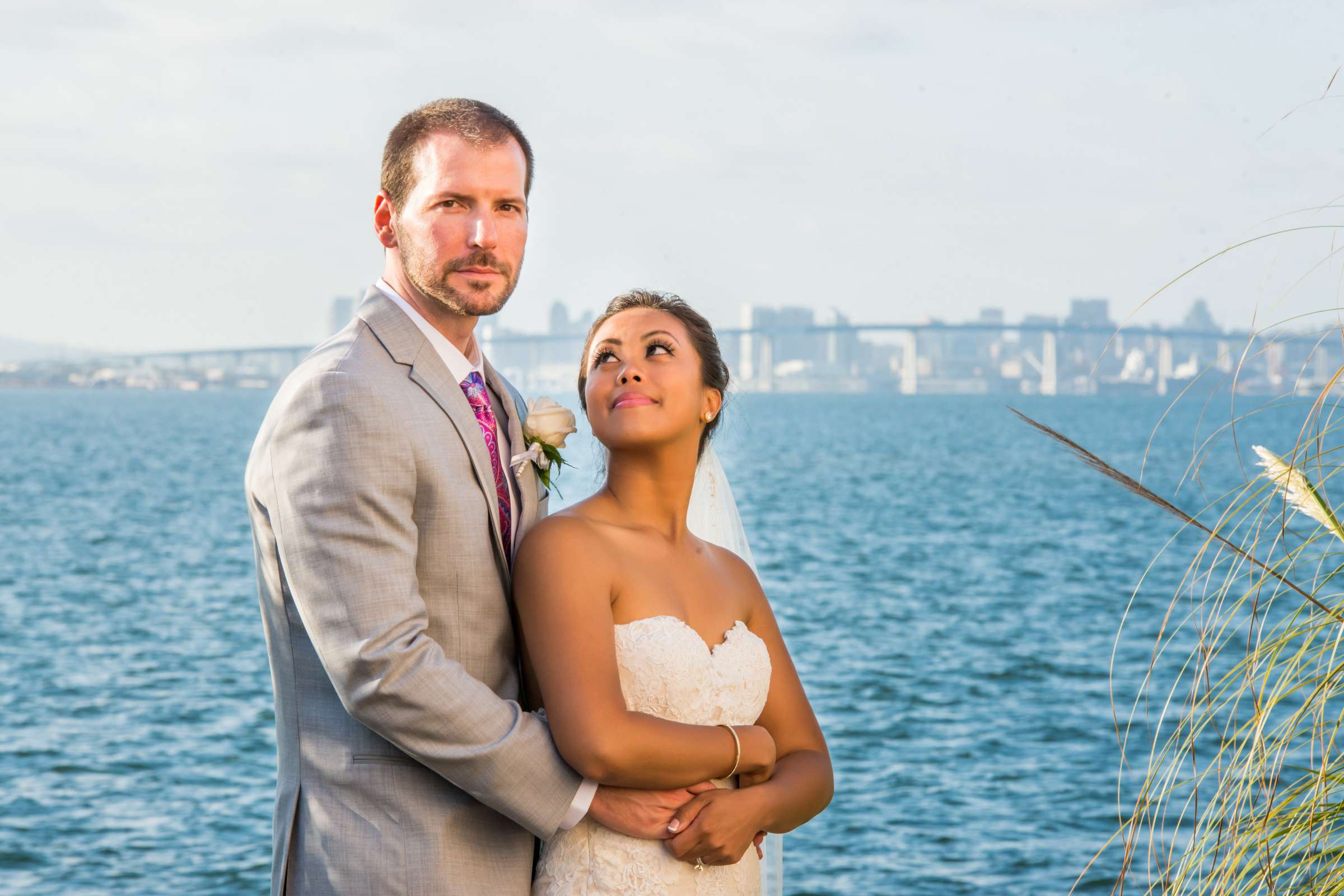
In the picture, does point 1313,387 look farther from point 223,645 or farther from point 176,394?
point 176,394

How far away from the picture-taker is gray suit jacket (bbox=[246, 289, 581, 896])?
242 cm

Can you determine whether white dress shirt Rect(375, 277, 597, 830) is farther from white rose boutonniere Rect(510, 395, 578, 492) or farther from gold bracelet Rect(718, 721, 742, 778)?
gold bracelet Rect(718, 721, 742, 778)

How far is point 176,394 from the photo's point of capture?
199500 millimetres

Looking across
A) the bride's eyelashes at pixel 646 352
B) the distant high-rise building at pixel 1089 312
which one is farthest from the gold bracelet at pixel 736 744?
the distant high-rise building at pixel 1089 312

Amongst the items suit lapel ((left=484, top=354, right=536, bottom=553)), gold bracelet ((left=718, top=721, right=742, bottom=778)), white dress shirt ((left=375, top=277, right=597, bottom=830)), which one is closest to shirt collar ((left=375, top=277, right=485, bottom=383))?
white dress shirt ((left=375, top=277, right=597, bottom=830))

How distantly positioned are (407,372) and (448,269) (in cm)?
24

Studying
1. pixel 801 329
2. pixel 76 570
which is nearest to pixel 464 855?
pixel 76 570

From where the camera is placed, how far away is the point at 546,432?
3.01m

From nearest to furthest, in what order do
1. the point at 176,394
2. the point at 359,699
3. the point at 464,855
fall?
the point at 359,699
the point at 464,855
the point at 176,394

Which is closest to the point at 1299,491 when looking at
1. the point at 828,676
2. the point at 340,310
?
the point at 828,676

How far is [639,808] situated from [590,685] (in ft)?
1.03

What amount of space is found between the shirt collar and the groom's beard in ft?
0.18

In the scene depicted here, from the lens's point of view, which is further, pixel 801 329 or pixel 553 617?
pixel 801 329

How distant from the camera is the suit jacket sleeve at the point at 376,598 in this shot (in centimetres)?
240
